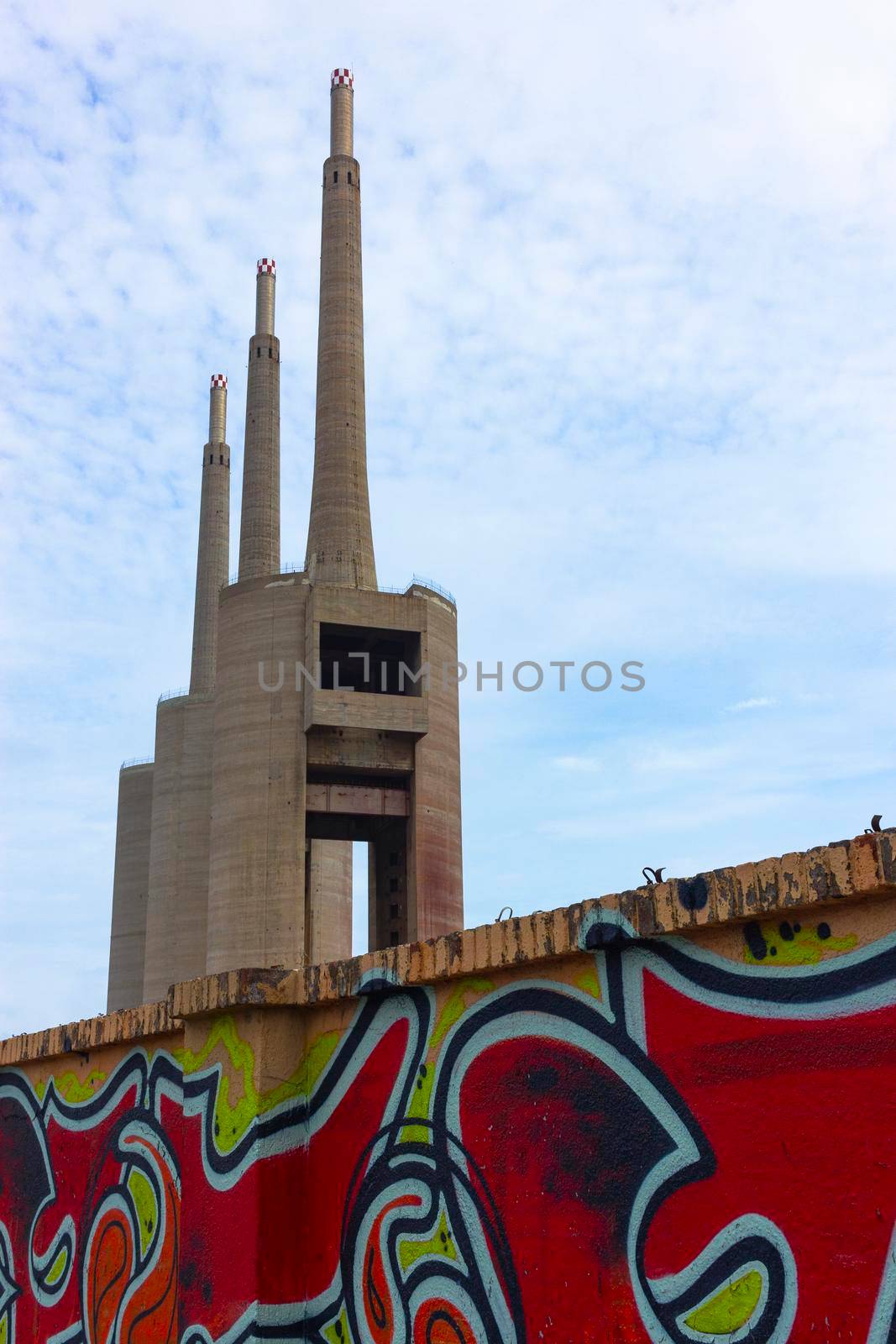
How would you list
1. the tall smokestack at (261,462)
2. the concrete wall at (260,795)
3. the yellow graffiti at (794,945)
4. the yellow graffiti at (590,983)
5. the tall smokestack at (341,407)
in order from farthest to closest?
the tall smokestack at (261,462)
the tall smokestack at (341,407)
the concrete wall at (260,795)
the yellow graffiti at (590,983)
the yellow graffiti at (794,945)

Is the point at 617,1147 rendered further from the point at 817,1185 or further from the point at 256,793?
the point at 256,793

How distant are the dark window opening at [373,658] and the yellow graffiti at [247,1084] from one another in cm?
3692

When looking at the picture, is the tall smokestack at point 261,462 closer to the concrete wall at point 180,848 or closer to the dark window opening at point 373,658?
the concrete wall at point 180,848

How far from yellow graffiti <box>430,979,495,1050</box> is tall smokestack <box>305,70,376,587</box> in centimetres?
4099

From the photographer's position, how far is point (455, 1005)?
6.41 metres

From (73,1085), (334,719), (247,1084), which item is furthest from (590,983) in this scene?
(334,719)

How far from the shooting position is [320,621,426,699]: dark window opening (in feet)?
148

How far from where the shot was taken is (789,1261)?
4641 mm

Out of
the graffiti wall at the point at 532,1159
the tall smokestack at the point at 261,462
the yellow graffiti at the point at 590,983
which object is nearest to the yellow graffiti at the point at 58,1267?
the graffiti wall at the point at 532,1159

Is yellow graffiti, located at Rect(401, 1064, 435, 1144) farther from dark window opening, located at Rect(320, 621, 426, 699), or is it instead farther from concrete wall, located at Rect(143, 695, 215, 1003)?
concrete wall, located at Rect(143, 695, 215, 1003)

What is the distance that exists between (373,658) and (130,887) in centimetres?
2355

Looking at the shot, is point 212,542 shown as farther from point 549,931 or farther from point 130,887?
point 549,931

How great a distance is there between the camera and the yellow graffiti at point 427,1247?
6.20 meters

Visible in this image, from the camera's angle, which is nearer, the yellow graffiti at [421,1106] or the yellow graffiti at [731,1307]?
the yellow graffiti at [731,1307]
